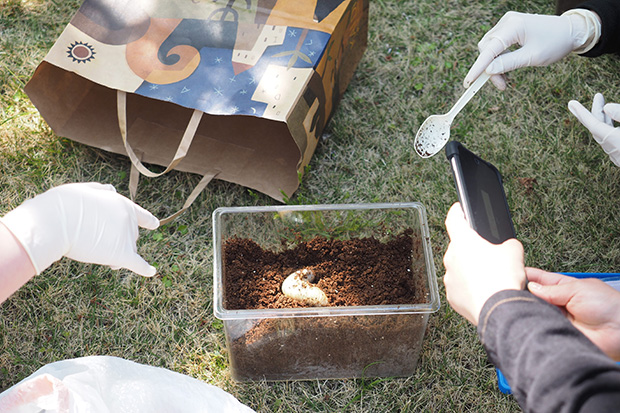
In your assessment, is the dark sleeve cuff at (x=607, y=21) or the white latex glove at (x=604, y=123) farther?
the dark sleeve cuff at (x=607, y=21)

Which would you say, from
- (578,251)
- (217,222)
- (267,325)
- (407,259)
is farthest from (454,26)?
(267,325)

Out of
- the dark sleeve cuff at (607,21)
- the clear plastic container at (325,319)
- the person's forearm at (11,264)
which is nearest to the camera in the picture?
the person's forearm at (11,264)

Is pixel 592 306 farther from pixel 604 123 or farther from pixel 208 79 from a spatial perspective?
pixel 208 79

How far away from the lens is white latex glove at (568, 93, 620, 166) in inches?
52.7

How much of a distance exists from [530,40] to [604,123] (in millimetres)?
281

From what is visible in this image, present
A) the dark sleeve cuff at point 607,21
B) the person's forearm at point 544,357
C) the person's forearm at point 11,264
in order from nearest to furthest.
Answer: the person's forearm at point 544,357 < the person's forearm at point 11,264 < the dark sleeve cuff at point 607,21

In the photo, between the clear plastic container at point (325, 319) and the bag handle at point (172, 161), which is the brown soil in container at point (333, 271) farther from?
the bag handle at point (172, 161)

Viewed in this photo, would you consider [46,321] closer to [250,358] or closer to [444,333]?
[250,358]

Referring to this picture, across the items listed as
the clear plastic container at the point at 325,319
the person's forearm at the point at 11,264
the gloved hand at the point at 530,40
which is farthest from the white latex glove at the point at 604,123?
the person's forearm at the point at 11,264

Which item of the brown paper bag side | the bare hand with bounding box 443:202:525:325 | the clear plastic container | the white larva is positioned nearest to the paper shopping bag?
the brown paper bag side

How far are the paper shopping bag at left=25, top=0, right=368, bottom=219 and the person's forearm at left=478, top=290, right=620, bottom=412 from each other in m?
0.78

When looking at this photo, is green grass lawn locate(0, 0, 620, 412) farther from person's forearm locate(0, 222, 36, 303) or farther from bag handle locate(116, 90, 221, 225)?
person's forearm locate(0, 222, 36, 303)

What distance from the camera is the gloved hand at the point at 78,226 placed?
3.05 feet

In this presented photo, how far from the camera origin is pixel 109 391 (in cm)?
110
